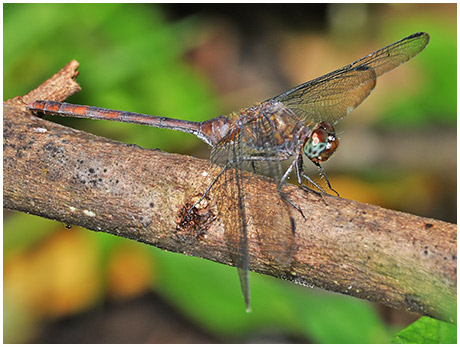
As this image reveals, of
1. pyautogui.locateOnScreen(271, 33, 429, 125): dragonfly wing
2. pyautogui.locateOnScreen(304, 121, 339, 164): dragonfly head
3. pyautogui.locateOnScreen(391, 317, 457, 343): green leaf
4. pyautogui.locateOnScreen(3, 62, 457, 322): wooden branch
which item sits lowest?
pyautogui.locateOnScreen(391, 317, 457, 343): green leaf

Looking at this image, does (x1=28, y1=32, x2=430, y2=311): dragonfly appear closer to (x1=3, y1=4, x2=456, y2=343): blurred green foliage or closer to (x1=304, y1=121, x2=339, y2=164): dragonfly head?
(x1=304, y1=121, x2=339, y2=164): dragonfly head

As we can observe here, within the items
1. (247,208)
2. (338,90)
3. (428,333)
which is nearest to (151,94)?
(338,90)

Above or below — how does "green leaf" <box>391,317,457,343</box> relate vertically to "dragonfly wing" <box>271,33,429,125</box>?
below

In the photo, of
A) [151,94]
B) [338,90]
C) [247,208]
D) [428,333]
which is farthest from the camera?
[151,94]

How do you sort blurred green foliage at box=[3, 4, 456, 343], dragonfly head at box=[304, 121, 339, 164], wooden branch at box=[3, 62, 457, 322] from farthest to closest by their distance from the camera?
1. blurred green foliage at box=[3, 4, 456, 343]
2. dragonfly head at box=[304, 121, 339, 164]
3. wooden branch at box=[3, 62, 457, 322]

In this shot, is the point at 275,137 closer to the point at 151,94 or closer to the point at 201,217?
the point at 201,217

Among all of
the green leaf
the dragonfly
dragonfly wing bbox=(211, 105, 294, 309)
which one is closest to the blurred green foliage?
the dragonfly

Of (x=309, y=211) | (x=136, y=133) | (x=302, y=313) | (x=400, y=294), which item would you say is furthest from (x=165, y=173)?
(x=136, y=133)
